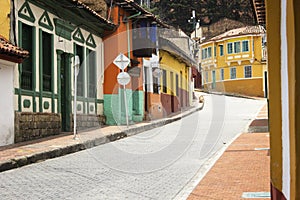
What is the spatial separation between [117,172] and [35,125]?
534 centimetres

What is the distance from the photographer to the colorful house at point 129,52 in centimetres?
2112

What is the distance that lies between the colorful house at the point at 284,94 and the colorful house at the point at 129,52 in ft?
51.3

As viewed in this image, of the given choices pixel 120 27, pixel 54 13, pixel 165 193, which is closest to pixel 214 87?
pixel 120 27

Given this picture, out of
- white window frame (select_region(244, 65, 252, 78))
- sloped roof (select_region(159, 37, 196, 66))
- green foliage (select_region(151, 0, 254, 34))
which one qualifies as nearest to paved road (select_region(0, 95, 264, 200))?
sloped roof (select_region(159, 37, 196, 66))

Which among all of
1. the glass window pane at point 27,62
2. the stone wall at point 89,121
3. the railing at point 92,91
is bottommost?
the stone wall at point 89,121

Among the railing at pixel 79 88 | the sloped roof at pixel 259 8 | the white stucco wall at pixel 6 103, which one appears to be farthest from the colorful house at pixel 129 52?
the sloped roof at pixel 259 8

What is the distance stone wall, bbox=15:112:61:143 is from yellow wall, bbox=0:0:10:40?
7.22 feet

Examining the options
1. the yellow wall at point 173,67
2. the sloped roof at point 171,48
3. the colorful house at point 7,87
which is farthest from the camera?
the yellow wall at point 173,67

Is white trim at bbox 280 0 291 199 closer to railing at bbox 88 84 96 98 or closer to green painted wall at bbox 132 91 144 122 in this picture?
railing at bbox 88 84 96 98

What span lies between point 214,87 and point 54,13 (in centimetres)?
4410

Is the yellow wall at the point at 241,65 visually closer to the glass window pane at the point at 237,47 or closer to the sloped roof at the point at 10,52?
the glass window pane at the point at 237,47

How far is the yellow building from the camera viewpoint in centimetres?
5244

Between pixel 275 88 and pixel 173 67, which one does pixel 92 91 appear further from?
pixel 275 88

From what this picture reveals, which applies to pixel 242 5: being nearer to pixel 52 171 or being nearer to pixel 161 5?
pixel 161 5
